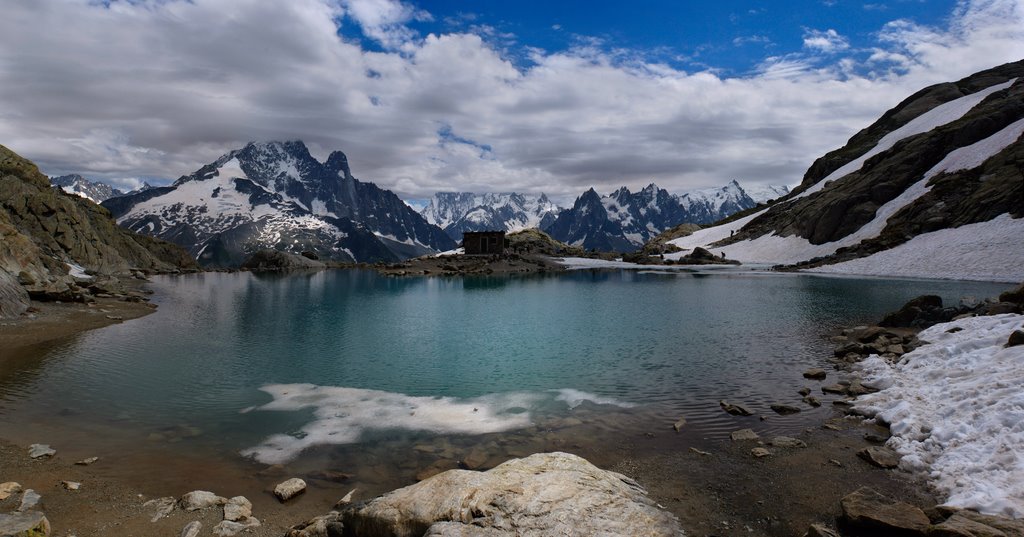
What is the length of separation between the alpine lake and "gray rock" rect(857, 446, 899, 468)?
326cm

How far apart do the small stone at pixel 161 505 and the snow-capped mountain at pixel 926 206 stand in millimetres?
96850

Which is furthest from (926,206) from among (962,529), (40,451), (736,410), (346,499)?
(40,451)

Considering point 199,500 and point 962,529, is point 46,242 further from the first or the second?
point 962,529

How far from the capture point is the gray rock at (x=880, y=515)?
11.6 metres

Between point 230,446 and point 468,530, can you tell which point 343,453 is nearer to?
point 230,446

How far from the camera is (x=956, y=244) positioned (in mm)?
89625

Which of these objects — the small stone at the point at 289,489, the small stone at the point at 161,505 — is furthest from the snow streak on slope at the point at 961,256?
the small stone at the point at 161,505

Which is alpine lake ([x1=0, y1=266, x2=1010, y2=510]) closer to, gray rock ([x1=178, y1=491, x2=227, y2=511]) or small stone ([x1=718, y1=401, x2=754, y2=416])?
small stone ([x1=718, y1=401, x2=754, y2=416])

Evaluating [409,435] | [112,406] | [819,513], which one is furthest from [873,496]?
[112,406]

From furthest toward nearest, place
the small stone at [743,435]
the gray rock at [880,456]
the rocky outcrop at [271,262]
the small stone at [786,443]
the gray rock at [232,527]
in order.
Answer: the rocky outcrop at [271,262] < the small stone at [743,435] < the small stone at [786,443] < the gray rock at [880,456] < the gray rock at [232,527]

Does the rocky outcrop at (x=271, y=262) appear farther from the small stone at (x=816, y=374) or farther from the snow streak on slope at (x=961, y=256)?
the small stone at (x=816, y=374)

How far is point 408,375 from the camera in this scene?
1214 inches

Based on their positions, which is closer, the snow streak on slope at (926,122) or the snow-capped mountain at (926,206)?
the snow-capped mountain at (926,206)

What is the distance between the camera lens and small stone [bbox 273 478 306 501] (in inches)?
599
